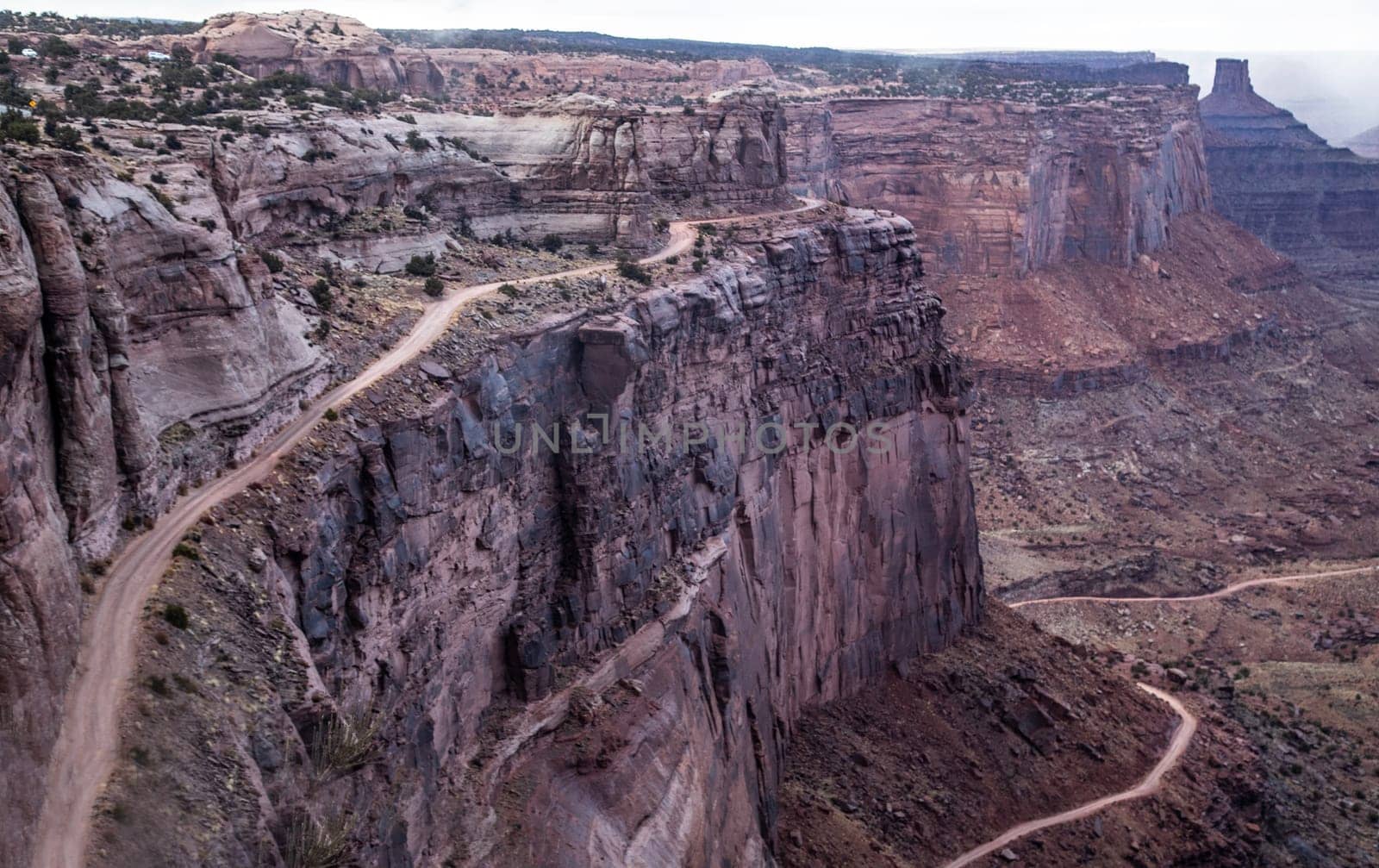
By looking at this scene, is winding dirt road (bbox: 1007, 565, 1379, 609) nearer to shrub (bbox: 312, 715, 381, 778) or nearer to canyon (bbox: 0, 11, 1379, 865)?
canyon (bbox: 0, 11, 1379, 865)

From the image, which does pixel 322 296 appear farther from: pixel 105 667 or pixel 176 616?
pixel 105 667

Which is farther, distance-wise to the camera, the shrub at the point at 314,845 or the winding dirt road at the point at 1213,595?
the winding dirt road at the point at 1213,595

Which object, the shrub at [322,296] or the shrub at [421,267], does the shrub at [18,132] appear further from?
the shrub at [421,267]

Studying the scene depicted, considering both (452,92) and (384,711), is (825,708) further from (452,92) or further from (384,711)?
(452,92)

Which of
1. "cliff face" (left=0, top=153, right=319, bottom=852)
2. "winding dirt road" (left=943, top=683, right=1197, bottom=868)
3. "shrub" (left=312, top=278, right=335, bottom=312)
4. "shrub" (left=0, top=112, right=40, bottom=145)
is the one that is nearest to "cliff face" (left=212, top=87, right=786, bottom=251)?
"shrub" (left=312, top=278, right=335, bottom=312)

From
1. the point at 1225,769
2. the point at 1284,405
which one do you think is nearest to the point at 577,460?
the point at 1225,769

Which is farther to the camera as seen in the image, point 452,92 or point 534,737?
point 452,92

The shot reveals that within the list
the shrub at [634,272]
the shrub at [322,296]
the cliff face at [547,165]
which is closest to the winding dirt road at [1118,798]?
the shrub at [634,272]

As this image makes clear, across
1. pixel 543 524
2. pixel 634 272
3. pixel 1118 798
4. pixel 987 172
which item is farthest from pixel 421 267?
pixel 987 172
